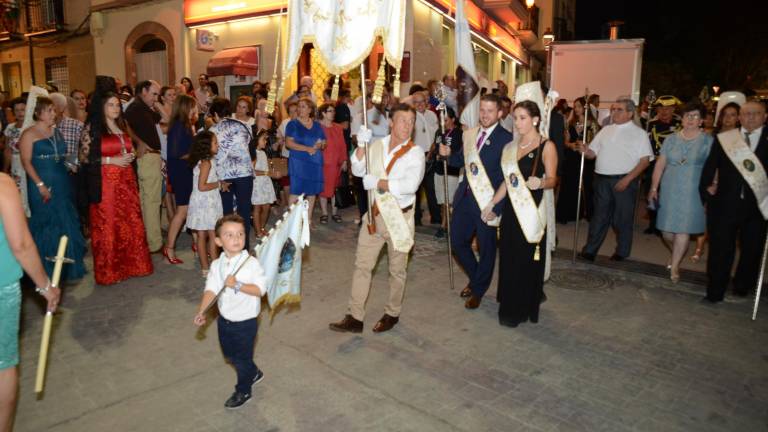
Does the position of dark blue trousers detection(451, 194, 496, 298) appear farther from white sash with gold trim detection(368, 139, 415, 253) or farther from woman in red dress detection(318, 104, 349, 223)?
woman in red dress detection(318, 104, 349, 223)

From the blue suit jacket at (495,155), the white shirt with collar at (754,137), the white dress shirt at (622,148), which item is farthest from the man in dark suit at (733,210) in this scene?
the blue suit jacket at (495,155)

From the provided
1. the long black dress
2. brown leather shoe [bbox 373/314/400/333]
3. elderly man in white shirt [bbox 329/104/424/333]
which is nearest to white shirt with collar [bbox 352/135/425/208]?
elderly man in white shirt [bbox 329/104/424/333]

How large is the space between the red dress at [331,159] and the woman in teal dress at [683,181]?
16.5 feet

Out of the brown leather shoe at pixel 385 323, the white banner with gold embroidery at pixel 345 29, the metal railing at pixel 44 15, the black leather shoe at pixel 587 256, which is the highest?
the metal railing at pixel 44 15

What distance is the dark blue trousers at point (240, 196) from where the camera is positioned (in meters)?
6.70

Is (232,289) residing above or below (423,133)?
below

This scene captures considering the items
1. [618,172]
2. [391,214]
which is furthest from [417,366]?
[618,172]

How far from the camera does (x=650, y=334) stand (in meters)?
4.98

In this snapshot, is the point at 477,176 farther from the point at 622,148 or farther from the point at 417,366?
the point at 622,148

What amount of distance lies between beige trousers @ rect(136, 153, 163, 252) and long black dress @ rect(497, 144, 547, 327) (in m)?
4.46

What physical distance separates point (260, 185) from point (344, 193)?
2.99 m

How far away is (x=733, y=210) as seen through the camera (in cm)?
559

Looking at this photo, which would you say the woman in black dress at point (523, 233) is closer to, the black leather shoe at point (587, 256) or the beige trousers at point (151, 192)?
the black leather shoe at point (587, 256)

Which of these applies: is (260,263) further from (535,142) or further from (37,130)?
(37,130)
